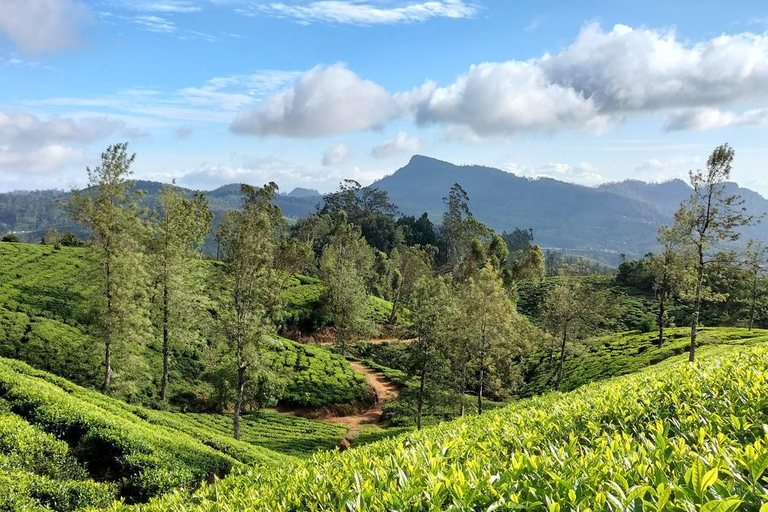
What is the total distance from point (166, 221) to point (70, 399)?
18178 mm

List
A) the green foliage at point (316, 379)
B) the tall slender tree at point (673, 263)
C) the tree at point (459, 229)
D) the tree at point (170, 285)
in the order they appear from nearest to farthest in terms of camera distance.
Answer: the tall slender tree at point (673, 263), the tree at point (170, 285), the green foliage at point (316, 379), the tree at point (459, 229)

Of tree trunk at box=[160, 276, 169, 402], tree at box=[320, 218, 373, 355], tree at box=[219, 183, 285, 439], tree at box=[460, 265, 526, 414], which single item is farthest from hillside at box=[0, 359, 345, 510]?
tree at box=[320, 218, 373, 355]

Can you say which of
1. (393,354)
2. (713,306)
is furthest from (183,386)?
(713,306)

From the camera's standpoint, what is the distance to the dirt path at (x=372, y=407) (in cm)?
3378

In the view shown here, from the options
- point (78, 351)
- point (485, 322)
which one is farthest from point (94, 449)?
point (485, 322)

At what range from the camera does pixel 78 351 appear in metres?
30.3

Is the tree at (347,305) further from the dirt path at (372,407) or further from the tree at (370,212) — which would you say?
the tree at (370,212)

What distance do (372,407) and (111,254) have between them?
26.4m

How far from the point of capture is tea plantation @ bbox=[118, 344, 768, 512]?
2.99 m

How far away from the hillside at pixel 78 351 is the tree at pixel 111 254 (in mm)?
1656

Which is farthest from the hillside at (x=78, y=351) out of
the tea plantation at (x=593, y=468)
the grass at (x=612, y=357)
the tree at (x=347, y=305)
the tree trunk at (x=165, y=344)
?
the tea plantation at (x=593, y=468)

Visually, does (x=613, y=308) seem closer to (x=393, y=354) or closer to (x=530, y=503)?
(x=393, y=354)

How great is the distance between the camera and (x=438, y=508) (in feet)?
10.9

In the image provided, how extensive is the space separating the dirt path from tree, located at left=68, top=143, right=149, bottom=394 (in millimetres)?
15536
